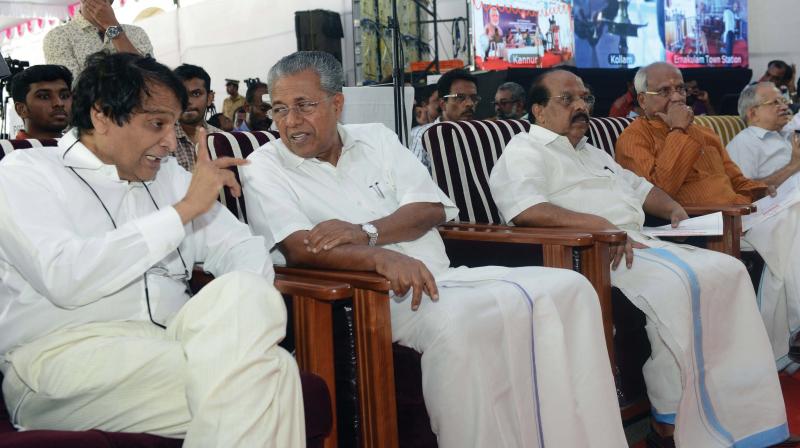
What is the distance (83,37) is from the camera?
306cm

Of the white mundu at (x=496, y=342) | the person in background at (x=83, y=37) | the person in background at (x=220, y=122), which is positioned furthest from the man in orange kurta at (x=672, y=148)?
the person in background at (x=220, y=122)

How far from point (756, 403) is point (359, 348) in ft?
4.16

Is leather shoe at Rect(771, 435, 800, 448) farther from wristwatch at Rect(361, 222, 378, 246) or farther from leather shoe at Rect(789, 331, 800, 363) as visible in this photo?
wristwatch at Rect(361, 222, 378, 246)

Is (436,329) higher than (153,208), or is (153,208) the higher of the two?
(153,208)

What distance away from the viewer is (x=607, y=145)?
339 centimetres

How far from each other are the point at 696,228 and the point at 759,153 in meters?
1.50

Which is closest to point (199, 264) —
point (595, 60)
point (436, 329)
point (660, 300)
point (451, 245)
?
point (436, 329)

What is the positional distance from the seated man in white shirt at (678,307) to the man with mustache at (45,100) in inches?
62.4

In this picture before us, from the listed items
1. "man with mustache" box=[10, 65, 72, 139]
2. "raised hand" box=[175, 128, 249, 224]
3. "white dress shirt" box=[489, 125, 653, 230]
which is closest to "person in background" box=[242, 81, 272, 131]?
"man with mustache" box=[10, 65, 72, 139]

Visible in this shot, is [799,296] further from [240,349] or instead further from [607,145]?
[240,349]

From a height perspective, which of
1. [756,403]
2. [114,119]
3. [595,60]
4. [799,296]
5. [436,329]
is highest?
[595,60]

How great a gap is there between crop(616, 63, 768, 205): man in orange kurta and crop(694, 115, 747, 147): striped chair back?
899 mm

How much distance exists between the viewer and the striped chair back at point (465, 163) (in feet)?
9.17

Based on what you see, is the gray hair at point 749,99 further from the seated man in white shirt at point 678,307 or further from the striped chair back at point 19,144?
the striped chair back at point 19,144
